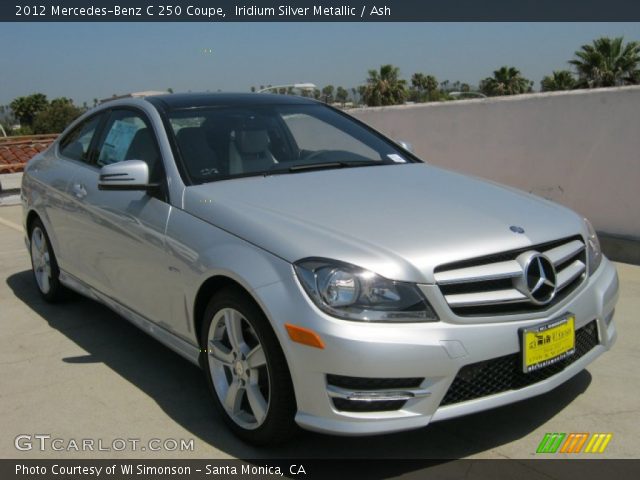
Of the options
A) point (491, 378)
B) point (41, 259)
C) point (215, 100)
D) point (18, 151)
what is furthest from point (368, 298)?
point (18, 151)

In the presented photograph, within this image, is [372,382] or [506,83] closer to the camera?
[372,382]

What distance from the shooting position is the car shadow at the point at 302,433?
9.88 feet

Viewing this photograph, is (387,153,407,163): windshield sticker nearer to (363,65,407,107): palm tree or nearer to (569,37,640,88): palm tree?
(569,37,640,88): palm tree

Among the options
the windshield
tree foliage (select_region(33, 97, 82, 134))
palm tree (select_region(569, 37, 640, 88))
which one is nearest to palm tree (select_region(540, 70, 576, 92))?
palm tree (select_region(569, 37, 640, 88))

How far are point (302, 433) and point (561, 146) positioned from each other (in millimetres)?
4960

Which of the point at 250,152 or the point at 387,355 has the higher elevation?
the point at 250,152

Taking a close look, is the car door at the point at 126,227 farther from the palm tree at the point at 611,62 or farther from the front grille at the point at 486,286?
the palm tree at the point at 611,62

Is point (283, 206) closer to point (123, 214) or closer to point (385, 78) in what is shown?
point (123, 214)

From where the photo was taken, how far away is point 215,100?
4215 mm

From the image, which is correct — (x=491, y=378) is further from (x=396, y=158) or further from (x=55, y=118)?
(x=55, y=118)

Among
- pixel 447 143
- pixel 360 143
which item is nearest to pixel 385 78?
pixel 447 143

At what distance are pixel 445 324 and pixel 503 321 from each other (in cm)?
25

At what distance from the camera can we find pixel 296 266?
2707mm

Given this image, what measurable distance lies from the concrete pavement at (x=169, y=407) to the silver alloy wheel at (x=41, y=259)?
1.54ft
